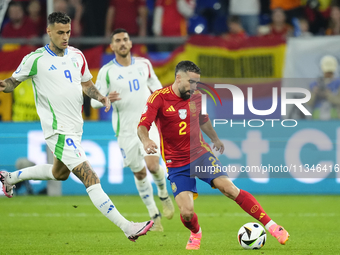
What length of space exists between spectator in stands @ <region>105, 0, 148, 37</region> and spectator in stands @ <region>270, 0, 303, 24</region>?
2976mm

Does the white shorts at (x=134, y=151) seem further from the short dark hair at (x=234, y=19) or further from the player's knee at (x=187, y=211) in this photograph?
the short dark hair at (x=234, y=19)

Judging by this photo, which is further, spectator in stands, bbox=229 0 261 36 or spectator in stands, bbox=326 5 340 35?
spectator in stands, bbox=229 0 261 36

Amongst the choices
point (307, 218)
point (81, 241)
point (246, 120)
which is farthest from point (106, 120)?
point (81, 241)

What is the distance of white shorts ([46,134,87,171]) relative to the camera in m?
6.62

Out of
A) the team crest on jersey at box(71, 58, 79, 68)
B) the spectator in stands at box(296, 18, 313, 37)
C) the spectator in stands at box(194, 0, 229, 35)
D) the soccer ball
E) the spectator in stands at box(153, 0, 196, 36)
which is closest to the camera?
the soccer ball

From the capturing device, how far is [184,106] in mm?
6688

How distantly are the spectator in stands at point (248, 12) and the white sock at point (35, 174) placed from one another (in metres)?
8.03

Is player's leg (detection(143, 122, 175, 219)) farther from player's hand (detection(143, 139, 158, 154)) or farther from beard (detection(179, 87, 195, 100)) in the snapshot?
player's hand (detection(143, 139, 158, 154))

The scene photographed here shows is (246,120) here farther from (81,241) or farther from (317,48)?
(81,241)

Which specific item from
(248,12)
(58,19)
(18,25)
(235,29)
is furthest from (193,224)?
(18,25)

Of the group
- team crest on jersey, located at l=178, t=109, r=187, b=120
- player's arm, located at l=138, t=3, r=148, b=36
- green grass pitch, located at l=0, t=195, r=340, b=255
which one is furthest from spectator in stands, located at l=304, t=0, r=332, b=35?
team crest on jersey, located at l=178, t=109, r=187, b=120

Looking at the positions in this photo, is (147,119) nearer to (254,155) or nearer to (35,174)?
(35,174)

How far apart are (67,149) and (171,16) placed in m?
7.77

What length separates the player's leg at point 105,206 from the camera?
6.14 m
